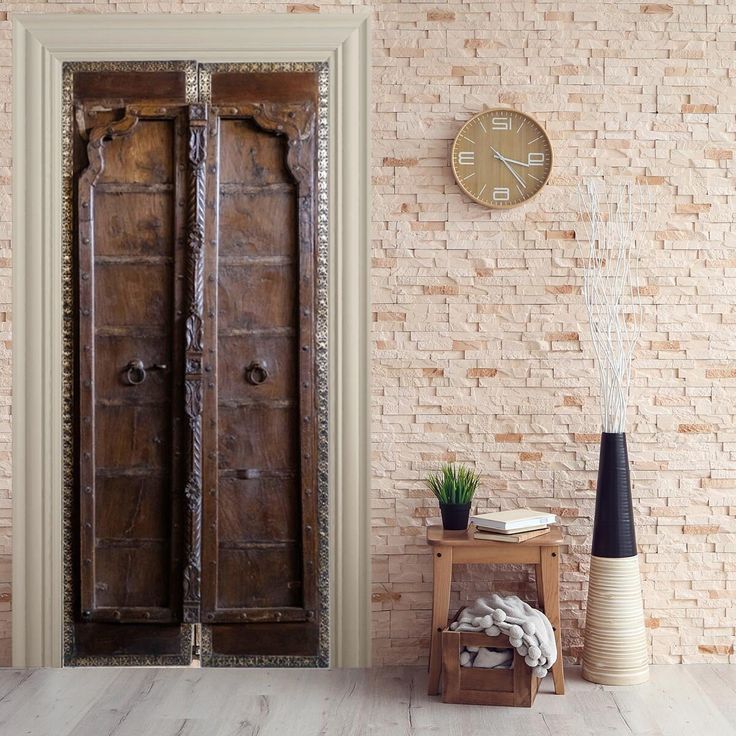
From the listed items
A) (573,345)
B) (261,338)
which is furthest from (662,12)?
(261,338)

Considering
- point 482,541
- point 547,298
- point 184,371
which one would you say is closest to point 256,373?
point 184,371

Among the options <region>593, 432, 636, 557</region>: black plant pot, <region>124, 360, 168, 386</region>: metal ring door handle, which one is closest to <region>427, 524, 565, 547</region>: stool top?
<region>593, 432, 636, 557</region>: black plant pot

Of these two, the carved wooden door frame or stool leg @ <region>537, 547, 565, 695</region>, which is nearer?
stool leg @ <region>537, 547, 565, 695</region>

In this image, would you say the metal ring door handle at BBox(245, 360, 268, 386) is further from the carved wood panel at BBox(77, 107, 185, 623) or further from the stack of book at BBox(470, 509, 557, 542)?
the stack of book at BBox(470, 509, 557, 542)

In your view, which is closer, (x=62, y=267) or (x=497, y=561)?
(x=497, y=561)

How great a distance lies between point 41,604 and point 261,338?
4.52ft

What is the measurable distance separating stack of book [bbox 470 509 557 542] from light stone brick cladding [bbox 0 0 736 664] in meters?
0.24

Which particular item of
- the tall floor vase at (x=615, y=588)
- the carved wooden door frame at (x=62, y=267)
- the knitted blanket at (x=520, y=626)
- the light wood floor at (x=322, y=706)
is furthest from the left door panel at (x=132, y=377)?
the tall floor vase at (x=615, y=588)

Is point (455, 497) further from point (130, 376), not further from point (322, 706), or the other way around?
point (130, 376)

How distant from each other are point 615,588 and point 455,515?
0.65 metres

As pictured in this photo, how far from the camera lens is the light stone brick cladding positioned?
323 centimetres

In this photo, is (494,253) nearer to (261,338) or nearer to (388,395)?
(388,395)

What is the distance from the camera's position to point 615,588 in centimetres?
303

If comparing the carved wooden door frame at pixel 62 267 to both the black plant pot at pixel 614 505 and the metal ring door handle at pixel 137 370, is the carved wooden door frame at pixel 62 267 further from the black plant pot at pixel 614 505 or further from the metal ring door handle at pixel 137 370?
the black plant pot at pixel 614 505
